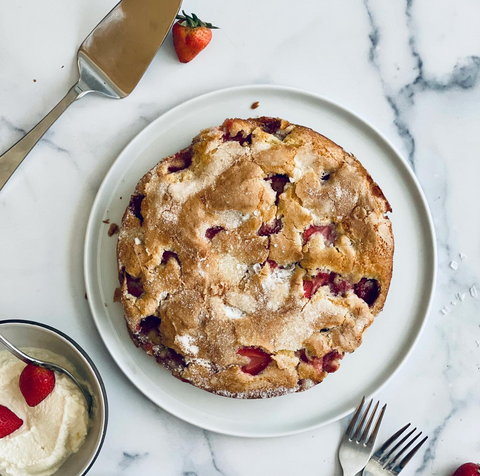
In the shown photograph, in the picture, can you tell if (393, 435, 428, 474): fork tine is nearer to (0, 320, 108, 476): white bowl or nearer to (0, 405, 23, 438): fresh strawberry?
(0, 320, 108, 476): white bowl

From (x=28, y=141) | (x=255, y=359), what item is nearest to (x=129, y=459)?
(x=255, y=359)

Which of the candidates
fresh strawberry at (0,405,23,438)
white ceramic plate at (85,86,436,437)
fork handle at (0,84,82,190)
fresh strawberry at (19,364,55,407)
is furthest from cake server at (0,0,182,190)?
fresh strawberry at (0,405,23,438)

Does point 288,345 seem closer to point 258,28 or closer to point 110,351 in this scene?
point 110,351

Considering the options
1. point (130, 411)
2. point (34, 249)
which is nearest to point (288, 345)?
point (130, 411)

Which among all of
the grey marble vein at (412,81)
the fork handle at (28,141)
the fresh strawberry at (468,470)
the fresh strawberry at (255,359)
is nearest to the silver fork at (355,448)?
the fresh strawberry at (468,470)

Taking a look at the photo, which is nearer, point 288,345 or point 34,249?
point 288,345
